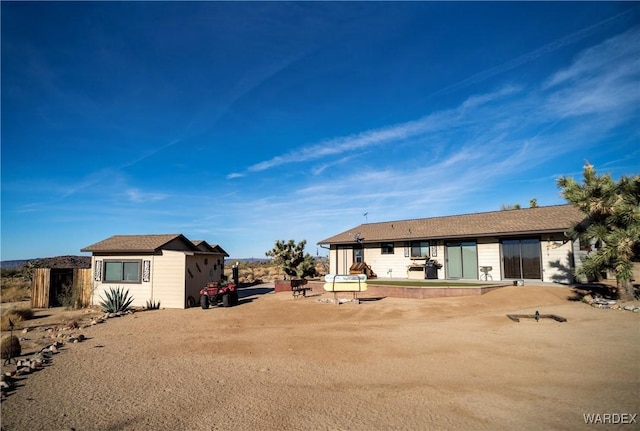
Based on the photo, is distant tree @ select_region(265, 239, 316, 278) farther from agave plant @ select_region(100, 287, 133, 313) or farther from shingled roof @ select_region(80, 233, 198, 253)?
agave plant @ select_region(100, 287, 133, 313)

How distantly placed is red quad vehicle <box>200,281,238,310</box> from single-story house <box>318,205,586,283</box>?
1211 cm

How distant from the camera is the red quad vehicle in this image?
653 inches

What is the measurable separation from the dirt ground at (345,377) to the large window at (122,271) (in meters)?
6.42

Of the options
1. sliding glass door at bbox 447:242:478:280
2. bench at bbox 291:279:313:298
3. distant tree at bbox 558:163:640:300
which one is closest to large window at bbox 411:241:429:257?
sliding glass door at bbox 447:242:478:280

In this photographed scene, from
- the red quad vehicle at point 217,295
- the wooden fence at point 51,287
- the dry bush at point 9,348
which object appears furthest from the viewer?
the wooden fence at point 51,287

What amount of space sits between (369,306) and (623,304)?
363 inches

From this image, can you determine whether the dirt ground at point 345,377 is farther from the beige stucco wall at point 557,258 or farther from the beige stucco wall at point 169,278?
the beige stucco wall at point 557,258

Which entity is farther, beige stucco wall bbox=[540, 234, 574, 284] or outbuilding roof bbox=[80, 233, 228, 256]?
beige stucco wall bbox=[540, 234, 574, 284]

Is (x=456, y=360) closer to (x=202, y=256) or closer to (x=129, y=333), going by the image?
(x=129, y=333)

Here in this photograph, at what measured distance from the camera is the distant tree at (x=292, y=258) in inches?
1074

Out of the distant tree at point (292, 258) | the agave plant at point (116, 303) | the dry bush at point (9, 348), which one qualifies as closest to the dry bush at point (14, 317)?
the agave plant at point (116, 303)

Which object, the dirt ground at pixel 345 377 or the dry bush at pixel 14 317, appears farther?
the dry bush at pixel 14 317

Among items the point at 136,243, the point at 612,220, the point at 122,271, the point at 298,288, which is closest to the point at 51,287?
the point at 122,271

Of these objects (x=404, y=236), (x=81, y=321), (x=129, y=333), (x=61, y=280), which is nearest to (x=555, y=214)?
(x=404, y=236)
